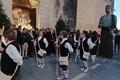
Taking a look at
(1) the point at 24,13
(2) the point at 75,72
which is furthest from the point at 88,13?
(2) the point at 75,72

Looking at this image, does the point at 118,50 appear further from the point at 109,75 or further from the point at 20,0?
the point at 109,75

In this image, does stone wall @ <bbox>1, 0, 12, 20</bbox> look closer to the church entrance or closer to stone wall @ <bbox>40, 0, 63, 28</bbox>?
the church entrance

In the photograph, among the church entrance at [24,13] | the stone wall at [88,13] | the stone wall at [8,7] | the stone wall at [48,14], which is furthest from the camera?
the stone wall at [88,13]

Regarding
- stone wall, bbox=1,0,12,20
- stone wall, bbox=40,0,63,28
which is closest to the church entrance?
stone wall, bbox=40,0,63,28

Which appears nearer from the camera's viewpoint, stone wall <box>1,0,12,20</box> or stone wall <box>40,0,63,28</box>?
stone wall <box>1,0,12,20</box>

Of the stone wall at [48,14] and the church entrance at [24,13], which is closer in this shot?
the church entrance at [24,13]

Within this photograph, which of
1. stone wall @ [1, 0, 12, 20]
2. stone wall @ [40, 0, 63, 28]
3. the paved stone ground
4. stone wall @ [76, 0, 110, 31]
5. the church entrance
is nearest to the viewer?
the paved stone ground

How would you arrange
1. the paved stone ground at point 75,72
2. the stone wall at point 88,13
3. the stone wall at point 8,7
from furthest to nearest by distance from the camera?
the stone wall at point 88,13 → the stone wall at point 8,7 → the paved stone ground at point 75,72

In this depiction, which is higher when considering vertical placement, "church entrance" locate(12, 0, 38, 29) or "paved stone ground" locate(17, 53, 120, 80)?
→ "church entrance" locate(12, 0, 38, 29)

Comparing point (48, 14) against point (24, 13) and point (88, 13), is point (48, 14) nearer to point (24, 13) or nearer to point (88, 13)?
point (24, 13)

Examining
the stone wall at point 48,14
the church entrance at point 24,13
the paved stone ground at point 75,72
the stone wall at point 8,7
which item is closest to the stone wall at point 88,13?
the stone wall at point 48,14

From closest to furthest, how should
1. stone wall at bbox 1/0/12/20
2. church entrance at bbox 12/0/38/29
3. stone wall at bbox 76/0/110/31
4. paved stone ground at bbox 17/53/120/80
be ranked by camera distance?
paved stone ground at bbox 17/53/120/80, stone wall at bbox 1/0/12/20, church entrance at bbox 12/0/38/29, stone wall at bbox 76/0/110/31

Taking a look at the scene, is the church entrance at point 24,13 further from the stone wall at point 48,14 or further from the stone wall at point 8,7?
the stone wall at point 8,7

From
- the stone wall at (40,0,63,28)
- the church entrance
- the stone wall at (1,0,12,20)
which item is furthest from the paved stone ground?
the stone wall at (40,0,63,28)
